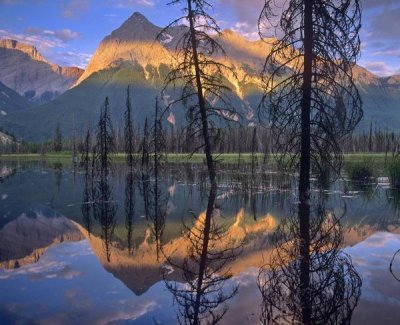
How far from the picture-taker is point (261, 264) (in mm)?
9930

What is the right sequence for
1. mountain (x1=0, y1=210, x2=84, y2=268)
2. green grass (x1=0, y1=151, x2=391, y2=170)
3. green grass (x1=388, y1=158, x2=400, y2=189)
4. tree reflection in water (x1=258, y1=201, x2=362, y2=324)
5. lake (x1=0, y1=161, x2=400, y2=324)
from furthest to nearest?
green grass (x1=0, y1=151, x2=391, y2=170) → green grass (x1=388, y1=158, x2=400, y2=189) → mountain (x1=0, y1=210, x2=84, y2=268) → lake (x1=0, y1=161, x2=400, y2=324) → tree reflection in water (x1=258, y1=201, x2=362, y2=324)

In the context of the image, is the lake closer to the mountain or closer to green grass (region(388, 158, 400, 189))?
the mountain

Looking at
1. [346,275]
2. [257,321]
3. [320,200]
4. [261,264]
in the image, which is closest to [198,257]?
[261,264]

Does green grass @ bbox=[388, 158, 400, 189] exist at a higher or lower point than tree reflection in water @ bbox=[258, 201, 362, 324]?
higher

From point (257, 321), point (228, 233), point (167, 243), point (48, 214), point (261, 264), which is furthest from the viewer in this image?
point (48, 214)

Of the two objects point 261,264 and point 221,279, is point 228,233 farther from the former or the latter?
point 221,279

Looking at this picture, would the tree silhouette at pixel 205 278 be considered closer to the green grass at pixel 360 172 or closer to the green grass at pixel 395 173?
the green grass at pixel 395 173

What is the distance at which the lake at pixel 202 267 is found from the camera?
699cm

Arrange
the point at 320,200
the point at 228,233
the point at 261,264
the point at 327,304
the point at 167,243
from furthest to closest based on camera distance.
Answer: the point at 320,200
the point at 228,233
the point at 167,243
the point at 261,264
the point at 327,304

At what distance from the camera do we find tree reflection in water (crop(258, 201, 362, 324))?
262 inches

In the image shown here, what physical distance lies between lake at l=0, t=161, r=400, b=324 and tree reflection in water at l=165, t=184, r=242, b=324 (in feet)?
0.11

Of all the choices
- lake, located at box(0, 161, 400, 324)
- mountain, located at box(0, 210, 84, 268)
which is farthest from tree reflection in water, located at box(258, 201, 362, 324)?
mountain, located at box(0, 210, 84, 268)

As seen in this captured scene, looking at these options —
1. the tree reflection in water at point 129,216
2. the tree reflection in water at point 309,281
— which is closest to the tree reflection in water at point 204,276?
the tree reflection in water at point 309,281

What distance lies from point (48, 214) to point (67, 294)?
43.6ft
